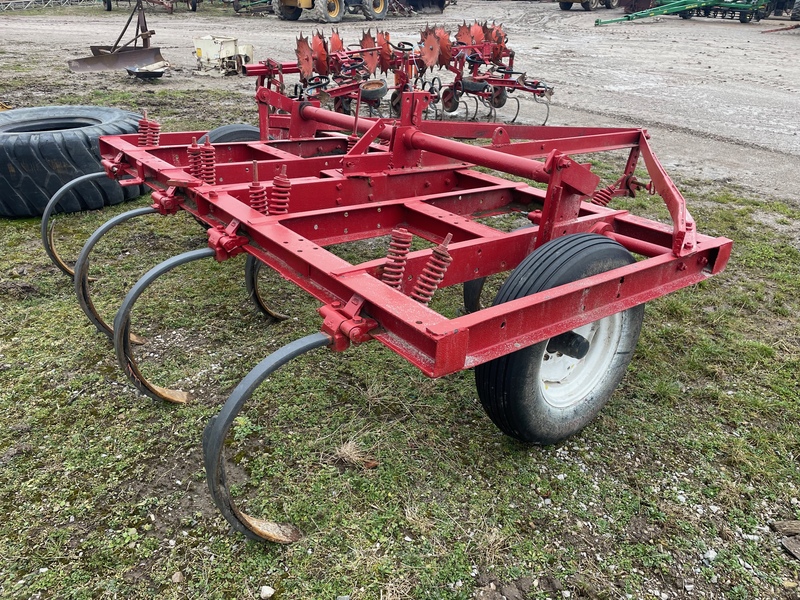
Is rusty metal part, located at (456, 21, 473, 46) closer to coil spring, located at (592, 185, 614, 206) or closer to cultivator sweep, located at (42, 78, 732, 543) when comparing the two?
cultivator sweep, located at (42, 78, 732, 543)

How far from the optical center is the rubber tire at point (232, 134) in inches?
177

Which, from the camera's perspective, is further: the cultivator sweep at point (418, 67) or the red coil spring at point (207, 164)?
the cultivator sweep at point (418, 67)

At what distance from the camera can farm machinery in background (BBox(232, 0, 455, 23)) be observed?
21.2 m

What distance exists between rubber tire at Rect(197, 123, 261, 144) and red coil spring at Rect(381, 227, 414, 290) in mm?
2844

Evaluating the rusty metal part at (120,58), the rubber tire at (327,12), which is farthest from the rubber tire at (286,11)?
the rusty metal part at (120,58)

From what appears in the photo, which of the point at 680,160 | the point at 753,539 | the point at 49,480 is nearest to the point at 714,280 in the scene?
the point at 753,539

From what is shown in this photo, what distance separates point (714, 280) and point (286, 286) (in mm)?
3246

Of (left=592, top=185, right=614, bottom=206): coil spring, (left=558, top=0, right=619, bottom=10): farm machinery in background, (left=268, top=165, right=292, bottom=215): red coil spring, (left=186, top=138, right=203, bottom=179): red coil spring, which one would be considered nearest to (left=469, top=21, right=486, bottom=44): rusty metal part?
(left=592, top=185, right=614, bottom=206): coil spring

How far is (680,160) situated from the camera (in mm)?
7547

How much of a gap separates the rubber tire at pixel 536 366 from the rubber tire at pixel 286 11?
22.5 m

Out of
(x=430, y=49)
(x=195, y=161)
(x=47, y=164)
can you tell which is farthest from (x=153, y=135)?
(x=430, y=49)

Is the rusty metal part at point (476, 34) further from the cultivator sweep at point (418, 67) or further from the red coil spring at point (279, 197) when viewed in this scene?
the red coil spring at point (279, 197)

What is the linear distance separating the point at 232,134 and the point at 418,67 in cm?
533

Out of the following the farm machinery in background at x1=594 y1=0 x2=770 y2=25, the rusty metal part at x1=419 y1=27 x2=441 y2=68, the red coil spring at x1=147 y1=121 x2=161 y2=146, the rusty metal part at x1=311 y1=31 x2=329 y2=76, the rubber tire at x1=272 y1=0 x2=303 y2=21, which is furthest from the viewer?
the farm machinery in background at x1=594 y1=0 x2=770 y2=25
